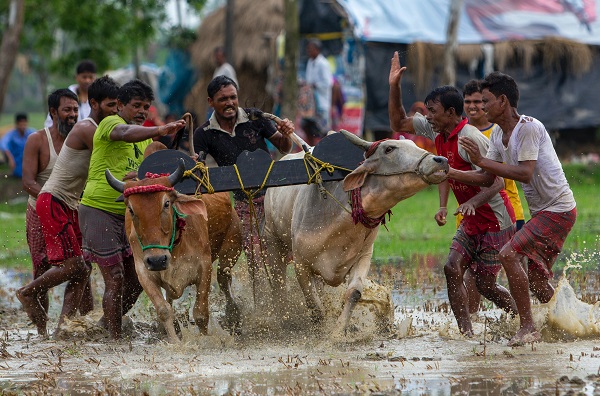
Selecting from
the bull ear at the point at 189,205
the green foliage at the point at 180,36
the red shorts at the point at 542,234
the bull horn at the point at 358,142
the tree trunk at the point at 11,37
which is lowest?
the red shorts at the point at 542,234

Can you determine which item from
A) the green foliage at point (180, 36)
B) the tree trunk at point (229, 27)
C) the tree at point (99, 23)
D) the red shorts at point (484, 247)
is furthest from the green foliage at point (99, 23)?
the red shorts at point (484, 247)

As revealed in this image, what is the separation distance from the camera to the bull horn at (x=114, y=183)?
751 centimetres

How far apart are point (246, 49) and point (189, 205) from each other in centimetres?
1607

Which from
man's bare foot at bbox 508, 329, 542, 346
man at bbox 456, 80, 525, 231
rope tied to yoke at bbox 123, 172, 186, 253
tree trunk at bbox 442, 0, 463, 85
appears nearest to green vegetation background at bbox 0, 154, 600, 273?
man at bbox 456, 80, 525, 231

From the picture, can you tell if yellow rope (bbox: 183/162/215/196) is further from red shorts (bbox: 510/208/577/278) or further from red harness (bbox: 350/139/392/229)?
red shorts (bbox: 510/208/577/278)

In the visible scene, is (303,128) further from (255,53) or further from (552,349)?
(552,349)

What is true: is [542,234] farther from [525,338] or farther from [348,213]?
[348,213]

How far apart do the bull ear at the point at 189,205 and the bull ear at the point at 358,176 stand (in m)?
1.02

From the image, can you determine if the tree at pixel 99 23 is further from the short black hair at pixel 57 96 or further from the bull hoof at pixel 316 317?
the bull hoof at pixel 316 317

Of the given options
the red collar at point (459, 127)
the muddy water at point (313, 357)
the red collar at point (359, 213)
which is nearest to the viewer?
the muddy water at point (313, 357)

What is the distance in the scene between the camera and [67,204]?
859 cm

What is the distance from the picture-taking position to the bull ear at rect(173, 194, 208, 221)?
741cm

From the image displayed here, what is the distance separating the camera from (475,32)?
21.6m

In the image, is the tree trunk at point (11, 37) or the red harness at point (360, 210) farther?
the tree trunk at point (11, 37)
